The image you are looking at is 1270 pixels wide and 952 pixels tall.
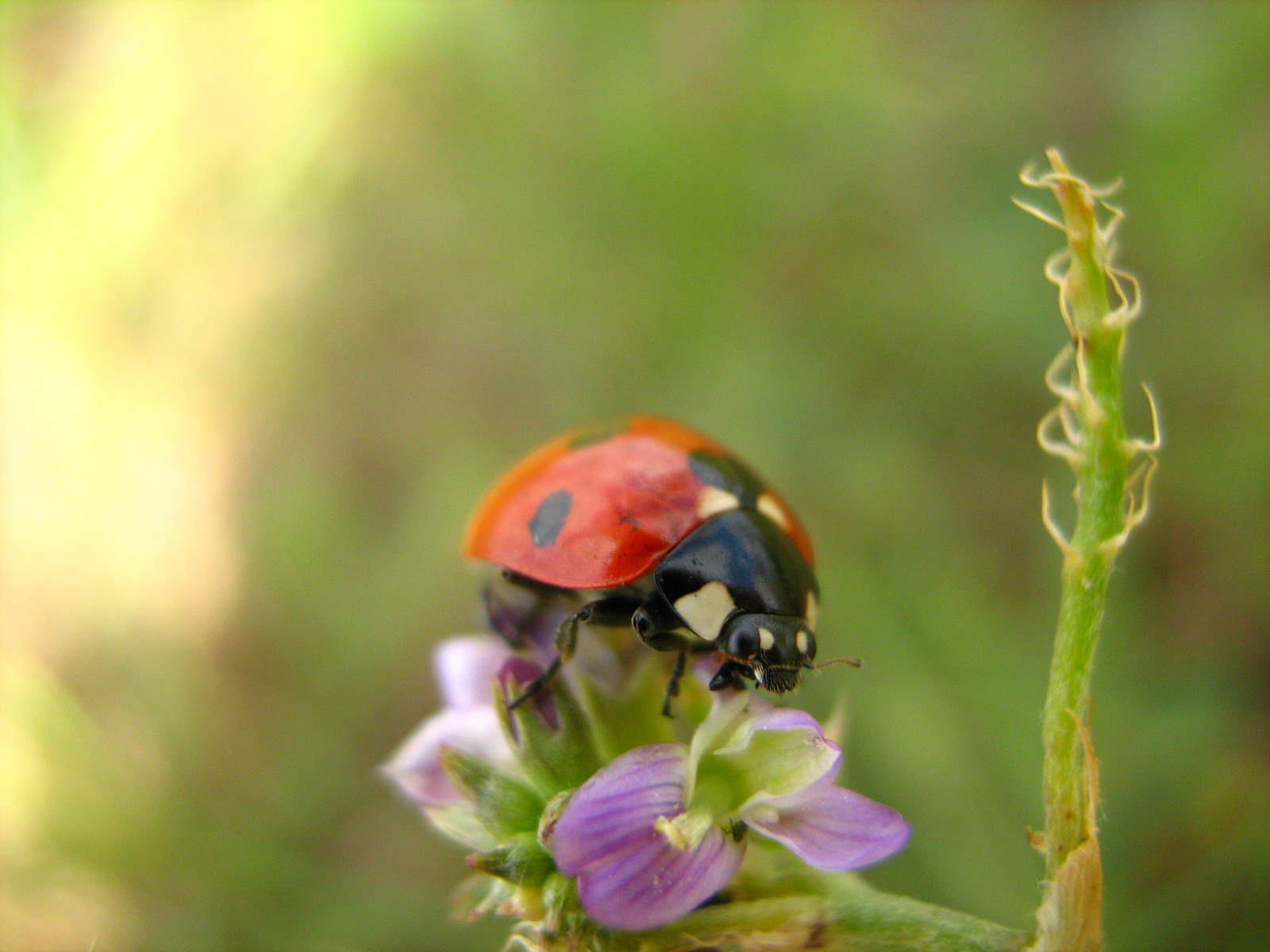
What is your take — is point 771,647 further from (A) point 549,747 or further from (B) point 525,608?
(B) point 525,608

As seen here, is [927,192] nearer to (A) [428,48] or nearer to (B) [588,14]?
(B) [588,14]

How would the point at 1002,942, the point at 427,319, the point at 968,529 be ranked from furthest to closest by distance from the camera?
the point at 427,319 < the point at 968,529 < the point at 1002,942

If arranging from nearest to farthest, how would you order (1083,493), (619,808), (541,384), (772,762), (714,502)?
(1083,493) < (619,808) < (772,762) < (714,502) < (541,384)

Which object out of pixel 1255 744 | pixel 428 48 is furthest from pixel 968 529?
pixel 428 48

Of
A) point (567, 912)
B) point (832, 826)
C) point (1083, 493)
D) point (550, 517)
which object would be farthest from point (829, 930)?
point (550, 517)

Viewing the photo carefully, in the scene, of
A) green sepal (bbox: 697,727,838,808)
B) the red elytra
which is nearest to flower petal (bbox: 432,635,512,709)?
the red elytra

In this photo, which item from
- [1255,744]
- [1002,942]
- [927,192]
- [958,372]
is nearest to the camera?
[1002,942]

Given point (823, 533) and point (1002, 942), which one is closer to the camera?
point (1002, 942)
